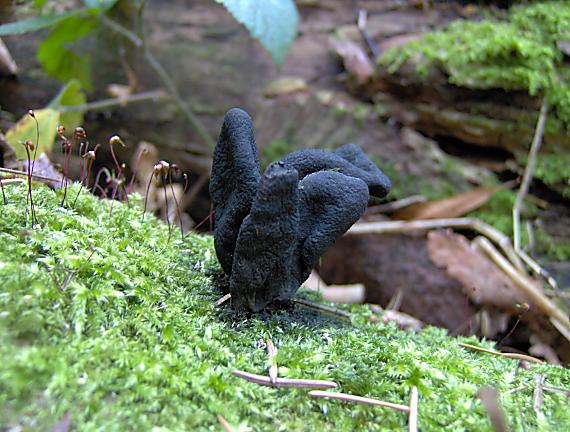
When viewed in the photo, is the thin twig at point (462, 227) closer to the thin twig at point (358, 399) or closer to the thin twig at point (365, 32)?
the thin twig at point (365, 32)

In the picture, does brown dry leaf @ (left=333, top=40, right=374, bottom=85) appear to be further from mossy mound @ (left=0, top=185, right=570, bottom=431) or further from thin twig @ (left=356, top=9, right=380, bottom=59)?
mossy mound @ (left=0, top=185, right=570, bottom=431)

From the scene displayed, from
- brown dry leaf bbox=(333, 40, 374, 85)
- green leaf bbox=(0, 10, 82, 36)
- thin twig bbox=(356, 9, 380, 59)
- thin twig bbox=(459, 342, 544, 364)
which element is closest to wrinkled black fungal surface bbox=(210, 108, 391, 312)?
thin twig bbox=(459, 342, 544, 364)

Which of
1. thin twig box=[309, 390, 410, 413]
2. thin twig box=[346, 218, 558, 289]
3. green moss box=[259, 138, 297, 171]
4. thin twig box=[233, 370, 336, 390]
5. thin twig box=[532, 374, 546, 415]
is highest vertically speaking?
thin twig box=[233, 370, 336, 390]

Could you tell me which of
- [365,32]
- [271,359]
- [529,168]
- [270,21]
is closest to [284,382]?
[271,359]

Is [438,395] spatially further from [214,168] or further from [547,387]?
[214,168]

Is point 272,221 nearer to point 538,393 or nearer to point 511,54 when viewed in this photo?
point 538,393
